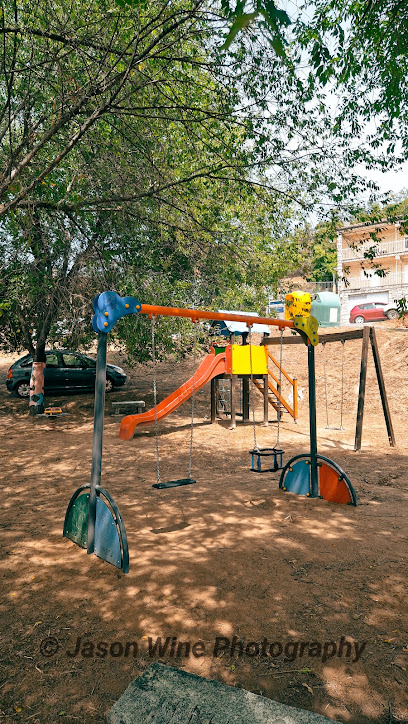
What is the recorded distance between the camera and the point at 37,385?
15500mm

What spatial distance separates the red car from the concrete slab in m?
28.4

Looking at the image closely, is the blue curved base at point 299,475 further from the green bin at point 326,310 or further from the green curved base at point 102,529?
the green bin at point 326,310

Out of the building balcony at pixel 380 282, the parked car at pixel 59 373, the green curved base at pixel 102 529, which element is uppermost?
the building balcony at pixel 380 282

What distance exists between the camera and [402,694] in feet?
10.1

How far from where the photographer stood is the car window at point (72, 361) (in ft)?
62.9

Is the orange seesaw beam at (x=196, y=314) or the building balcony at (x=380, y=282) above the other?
the building balcony at (x=380, y=282)

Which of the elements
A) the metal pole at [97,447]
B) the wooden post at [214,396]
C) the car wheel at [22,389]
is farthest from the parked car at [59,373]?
the metal pole at [97,447]

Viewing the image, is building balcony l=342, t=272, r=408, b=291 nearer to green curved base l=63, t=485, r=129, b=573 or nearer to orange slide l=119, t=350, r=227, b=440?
orange slide l=119, t=350, r=227, b=440

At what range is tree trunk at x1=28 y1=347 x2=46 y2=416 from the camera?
50.2ft

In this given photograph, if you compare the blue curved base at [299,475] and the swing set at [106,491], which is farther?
the blue curved base at [299,475]

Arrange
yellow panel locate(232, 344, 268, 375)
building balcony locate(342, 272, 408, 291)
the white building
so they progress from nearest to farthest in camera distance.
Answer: yellow panel locate(232, 344, 268, 375)
the white building
building balcony locate(342, 272, 408, 291)

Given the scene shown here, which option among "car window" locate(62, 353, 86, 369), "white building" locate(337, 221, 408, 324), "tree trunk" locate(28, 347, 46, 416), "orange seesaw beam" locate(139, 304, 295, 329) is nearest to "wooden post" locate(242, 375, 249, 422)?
"tree trunk" locate(28, 347, 46, 416)

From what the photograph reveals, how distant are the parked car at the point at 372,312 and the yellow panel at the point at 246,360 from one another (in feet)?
53.1

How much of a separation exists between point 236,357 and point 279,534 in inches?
349
